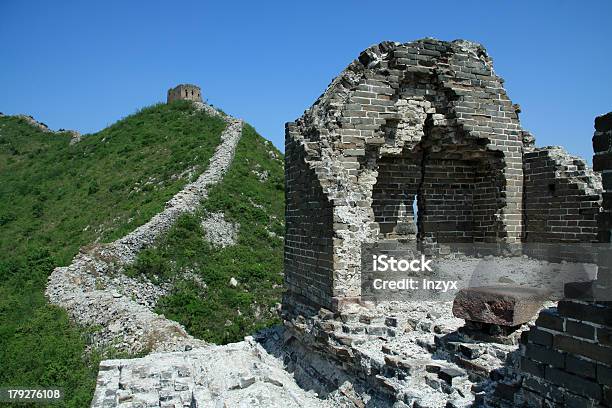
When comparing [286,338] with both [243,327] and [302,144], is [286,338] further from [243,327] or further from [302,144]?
[243,327]

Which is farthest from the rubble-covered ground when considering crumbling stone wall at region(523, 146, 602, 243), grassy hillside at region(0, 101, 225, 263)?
grassy hillside at region(0, 101, 225, 263)

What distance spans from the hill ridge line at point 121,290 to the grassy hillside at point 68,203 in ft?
1.72

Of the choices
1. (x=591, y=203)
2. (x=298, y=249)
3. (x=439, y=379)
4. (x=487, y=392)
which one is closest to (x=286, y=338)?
(x=298, y=249)

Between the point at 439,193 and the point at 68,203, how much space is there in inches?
843

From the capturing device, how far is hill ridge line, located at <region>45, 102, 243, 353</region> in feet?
38.2

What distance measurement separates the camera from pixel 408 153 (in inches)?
348

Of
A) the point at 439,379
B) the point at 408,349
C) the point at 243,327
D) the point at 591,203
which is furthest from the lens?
the point at 243,327

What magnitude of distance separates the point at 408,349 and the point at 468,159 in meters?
4.71

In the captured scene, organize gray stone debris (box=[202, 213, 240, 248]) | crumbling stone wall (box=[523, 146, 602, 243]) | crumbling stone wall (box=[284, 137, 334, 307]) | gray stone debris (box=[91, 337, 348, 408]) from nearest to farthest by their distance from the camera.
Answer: gray stone debris (box=[91, 337, 348, 408]) < crumbling stone wall (box=[284, 137, 334, 307]) < crumbling stone wall (box=[523, 146, 602, 243]) < gray stone debris (box=[202, 213, 240, 248])

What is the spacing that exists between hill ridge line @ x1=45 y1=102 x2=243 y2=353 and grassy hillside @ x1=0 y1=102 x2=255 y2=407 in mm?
523

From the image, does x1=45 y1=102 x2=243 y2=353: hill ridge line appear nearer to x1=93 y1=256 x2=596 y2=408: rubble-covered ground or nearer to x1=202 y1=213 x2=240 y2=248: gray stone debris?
x1=202 y1=213 x2=240 y2=248: gray stone debris


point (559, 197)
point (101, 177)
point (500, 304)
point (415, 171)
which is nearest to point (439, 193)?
point (415, 171)

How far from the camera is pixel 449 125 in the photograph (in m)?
8.37

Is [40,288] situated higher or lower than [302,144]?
lower
